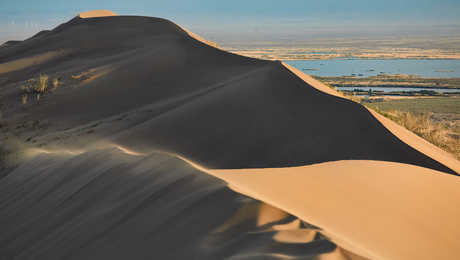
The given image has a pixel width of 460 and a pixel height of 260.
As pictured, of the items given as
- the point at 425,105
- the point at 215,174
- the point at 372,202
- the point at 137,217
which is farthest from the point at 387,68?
the point at 137,217

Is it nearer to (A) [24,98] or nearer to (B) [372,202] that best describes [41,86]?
(A) [24,98]

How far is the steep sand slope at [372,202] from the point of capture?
15.1 feet

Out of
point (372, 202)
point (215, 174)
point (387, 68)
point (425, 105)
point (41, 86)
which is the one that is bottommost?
point (425, 105)

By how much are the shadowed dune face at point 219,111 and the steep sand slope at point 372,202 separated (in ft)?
3.84

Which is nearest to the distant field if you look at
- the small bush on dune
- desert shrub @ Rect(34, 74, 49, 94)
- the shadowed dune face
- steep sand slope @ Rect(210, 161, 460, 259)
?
the shadowed dune face

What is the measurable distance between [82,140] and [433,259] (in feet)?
26.2

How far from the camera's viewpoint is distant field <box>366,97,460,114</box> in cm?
3669

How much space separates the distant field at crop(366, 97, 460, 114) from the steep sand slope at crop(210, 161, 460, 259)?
29.4m

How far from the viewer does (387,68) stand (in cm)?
8712

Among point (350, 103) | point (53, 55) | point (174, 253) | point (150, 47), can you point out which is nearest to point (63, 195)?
point (174, 253)

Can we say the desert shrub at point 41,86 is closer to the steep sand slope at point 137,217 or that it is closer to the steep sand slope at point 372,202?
the steep sand slope at point 137,217

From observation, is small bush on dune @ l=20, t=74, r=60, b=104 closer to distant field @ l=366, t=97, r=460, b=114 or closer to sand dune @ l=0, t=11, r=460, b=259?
sand dune @ l=0, t=11, r=460, b=259

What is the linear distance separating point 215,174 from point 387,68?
3439 inches

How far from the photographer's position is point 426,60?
105375 millimetres
